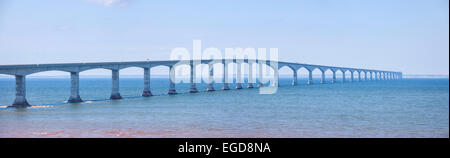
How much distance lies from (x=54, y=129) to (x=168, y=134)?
835 centimetres

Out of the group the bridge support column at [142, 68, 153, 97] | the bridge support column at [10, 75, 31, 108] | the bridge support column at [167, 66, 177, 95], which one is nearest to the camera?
the bridge support column at [10, 75, 31, 108]

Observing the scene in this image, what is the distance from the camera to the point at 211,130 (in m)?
31.7

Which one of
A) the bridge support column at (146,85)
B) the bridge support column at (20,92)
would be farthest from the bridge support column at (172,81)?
the bridge support column at (20,92)

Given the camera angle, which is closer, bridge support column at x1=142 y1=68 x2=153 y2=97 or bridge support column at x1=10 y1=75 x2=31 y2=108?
bridge support column at x1=10 y1=75 x2=31 y2=108

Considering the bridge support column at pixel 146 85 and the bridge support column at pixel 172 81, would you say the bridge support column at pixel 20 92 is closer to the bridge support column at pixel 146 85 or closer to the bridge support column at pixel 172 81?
the bridge support column at pixel 146 85

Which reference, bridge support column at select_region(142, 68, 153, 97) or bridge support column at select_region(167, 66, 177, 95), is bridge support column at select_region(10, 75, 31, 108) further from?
bridge support column at select_region(167, 66, 177, 95)

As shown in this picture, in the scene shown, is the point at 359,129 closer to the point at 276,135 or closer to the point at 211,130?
the point at 276,135

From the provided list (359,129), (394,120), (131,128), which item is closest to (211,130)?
(131,128)

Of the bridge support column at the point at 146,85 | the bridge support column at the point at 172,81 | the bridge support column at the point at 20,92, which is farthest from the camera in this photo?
the bridge support column at the point at 172,81

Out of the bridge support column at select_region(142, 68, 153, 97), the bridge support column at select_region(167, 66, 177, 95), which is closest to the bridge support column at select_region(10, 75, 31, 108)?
the bridge support column at select_region(142, 68, 153, 97)

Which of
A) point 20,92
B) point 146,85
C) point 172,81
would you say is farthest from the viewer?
point 172,81

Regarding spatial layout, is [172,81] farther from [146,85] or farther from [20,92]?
[20,92]

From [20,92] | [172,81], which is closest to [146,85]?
[172,81]
